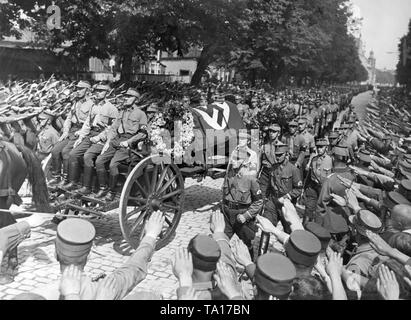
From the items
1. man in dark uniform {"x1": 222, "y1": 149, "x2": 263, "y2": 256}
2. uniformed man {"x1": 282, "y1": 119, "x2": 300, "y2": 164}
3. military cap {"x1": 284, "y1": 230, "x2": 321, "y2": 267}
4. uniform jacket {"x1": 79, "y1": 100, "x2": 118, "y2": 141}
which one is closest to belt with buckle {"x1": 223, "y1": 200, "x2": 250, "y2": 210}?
man in dark uniform {"x1": 222, "y1": 149, "x2": 263, "y2": 256}

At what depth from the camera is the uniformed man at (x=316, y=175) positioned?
5.94m

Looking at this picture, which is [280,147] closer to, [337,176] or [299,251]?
[337,176]

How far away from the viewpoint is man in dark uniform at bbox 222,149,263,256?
15.6 feet

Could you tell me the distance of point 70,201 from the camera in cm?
517

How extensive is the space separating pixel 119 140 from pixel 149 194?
99cm

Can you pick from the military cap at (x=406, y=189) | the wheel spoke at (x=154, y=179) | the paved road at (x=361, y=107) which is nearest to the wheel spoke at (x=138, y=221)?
the wheel spoke at (x=154, y=179)

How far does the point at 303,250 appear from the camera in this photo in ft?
8.73

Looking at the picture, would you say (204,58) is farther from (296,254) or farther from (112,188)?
(296,254)

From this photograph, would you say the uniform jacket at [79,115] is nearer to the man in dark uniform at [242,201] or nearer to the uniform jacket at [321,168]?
the man in dark uniform at [242,201]

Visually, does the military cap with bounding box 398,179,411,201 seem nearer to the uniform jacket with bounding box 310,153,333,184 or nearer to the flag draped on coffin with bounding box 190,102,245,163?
the uniform jacket with bounding box 310,153,333,184

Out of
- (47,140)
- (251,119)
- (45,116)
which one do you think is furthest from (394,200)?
(251,119)

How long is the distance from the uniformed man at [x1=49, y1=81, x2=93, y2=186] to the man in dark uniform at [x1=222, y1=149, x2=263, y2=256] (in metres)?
2.33

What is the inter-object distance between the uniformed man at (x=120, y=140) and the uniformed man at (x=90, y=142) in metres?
0.13
